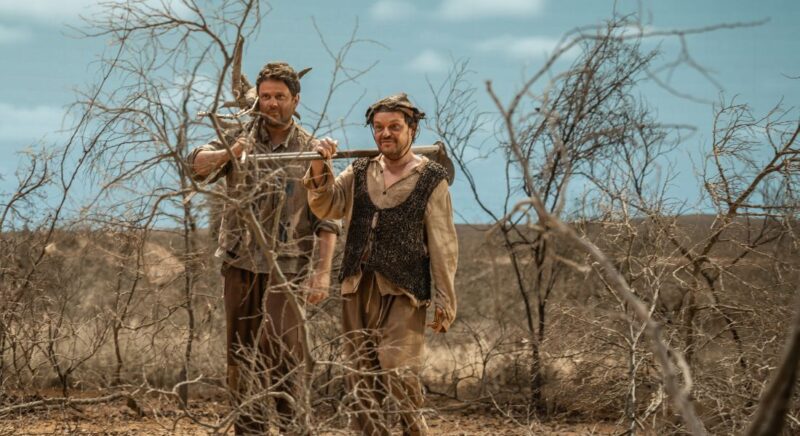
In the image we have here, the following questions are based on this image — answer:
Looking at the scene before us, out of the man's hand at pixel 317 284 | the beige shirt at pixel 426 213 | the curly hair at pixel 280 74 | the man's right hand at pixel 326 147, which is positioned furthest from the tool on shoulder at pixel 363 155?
the man's hand at pixel 317 284

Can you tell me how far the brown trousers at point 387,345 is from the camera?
16.4ft

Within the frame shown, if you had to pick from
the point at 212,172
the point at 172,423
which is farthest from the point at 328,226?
the point at 172,423

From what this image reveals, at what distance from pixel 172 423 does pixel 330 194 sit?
3.80 metres

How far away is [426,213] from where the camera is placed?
5.20 meters

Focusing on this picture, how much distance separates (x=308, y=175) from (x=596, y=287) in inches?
295

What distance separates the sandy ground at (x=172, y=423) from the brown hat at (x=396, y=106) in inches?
119

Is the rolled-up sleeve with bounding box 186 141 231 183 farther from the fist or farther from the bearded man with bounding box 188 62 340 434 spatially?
the fist

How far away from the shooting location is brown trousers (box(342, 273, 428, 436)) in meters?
5.01

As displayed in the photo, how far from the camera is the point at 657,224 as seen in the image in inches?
277

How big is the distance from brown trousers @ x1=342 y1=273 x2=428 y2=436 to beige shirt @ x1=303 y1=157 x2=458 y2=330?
0.24 feet

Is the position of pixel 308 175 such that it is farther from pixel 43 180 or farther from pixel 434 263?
pixel 43 180

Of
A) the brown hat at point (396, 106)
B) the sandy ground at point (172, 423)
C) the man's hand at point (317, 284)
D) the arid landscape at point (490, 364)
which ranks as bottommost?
the sandy ground at point (172, 423)

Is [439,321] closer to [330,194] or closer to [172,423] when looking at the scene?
[330,194]

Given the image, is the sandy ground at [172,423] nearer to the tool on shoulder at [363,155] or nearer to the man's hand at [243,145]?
the tool on shoulder at [363,155]
